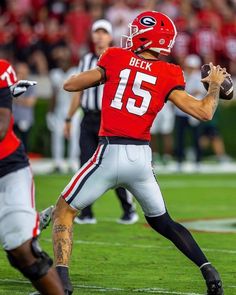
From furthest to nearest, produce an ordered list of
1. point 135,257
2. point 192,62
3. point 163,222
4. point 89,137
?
point 192,62, point 89,137, point 135,257, point 163,222

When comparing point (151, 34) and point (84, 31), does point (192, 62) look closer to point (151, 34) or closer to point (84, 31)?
point (84, 31)

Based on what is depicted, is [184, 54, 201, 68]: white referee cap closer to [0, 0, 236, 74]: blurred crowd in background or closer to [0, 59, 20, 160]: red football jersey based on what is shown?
[0, 0, 236, 74]: blurred crowd in background

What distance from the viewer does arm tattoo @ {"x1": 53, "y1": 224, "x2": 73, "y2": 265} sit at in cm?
668

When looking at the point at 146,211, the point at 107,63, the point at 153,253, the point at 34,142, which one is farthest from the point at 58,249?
the point at 34,142

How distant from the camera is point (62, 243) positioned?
22.1ft

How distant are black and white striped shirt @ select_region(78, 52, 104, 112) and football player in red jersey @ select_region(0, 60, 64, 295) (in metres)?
4.55

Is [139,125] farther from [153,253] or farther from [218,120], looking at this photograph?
[218,120]

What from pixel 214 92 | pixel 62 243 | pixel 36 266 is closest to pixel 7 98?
pixel 36 266

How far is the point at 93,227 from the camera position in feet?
34.5

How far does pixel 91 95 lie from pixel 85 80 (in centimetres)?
376

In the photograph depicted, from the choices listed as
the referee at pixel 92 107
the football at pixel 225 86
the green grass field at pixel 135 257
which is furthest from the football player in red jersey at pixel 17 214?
the referee at pixel 92 107

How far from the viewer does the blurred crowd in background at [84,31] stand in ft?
65.3

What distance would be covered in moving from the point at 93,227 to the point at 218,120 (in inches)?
386

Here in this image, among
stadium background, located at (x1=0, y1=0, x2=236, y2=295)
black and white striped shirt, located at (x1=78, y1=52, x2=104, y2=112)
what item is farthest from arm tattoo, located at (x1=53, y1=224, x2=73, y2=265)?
black and white striped shirt, located at (x1=78, y1=52, x2=104, y2=112)
